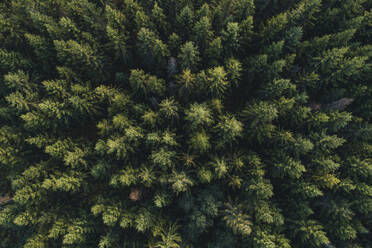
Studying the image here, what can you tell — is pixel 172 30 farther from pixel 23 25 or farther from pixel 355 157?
pixel 355 157

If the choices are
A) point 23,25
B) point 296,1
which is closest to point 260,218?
point 296,1

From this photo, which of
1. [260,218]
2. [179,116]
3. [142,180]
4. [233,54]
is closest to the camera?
[260,218]

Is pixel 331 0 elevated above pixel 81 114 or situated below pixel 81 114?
above

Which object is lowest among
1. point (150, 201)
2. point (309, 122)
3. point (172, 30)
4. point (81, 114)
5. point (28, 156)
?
point (150, 201)

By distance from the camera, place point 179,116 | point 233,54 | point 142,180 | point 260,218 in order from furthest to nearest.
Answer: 1. point 233,54
2. point 179,116
3. point 142,180
4. point 260,218

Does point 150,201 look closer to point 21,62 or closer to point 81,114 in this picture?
point 81,114

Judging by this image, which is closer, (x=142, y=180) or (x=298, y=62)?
(x=142, y=180)
